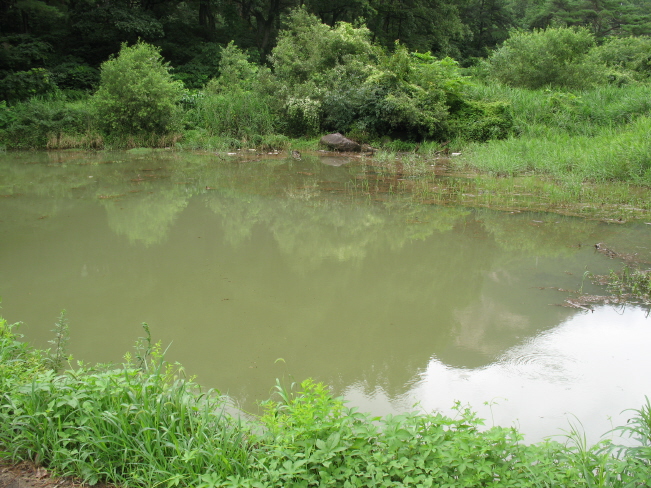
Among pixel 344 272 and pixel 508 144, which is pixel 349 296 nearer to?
pixel 344 272

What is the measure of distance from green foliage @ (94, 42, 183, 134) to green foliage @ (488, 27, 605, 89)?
11.8 meters

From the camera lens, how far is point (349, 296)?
4.95 m

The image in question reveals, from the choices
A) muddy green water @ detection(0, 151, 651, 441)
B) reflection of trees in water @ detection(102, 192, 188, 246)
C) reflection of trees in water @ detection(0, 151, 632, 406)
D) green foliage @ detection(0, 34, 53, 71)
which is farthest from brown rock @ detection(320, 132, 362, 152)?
green foliage @ detection(0, 34, 53, 71)

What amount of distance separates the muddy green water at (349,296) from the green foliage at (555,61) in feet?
37.4

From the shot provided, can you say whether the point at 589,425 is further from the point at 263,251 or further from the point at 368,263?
the point at 263,251

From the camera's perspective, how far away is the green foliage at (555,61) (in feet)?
54.4

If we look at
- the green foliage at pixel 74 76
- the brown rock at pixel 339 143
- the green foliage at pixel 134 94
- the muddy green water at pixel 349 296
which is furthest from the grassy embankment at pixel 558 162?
the green foliage at pixel 74 76

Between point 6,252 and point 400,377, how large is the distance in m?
5.05

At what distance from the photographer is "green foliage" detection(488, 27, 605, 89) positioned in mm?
16594

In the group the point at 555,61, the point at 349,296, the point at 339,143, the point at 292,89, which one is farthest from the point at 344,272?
the point at 555,61

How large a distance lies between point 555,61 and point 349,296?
15.5 meters

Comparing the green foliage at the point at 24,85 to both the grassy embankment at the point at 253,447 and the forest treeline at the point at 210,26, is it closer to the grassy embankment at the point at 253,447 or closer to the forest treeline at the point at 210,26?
the forest treeline at the point at 210,26

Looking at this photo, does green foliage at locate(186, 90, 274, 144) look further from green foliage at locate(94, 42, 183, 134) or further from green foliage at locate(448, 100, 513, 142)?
green foliage at locate(448, 100, 513, 142)

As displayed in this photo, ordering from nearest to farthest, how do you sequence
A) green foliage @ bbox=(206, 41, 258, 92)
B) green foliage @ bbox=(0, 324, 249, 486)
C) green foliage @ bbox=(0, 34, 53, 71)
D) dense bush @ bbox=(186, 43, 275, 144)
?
1. green foliage @ bbox=(0, 324, 249, 486)
2. dense bush @ bbox=(186, 43, 275, 144)
3. green foliage @ bbox=(0, 34, 53, 71)
4. green foliage @ bbox=(206, 41, 258, 92)
